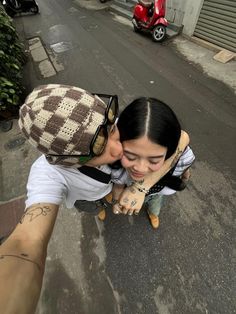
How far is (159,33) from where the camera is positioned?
7.07 meters

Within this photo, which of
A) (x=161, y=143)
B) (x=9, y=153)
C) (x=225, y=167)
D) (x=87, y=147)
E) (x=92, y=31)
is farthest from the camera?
(x=92, y=31)

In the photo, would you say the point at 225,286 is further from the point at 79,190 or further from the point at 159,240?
the point at 79,190

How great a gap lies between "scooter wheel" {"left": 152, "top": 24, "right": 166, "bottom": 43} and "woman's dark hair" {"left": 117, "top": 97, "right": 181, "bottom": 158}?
22.0 feet

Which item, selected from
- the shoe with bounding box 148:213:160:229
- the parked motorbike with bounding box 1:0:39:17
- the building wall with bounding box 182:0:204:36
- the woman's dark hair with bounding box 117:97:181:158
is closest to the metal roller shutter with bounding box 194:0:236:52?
the building wall with bounding box 182:0:204:36

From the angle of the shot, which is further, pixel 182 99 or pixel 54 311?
pixel 182 99

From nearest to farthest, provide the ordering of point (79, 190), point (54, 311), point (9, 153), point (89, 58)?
point (79, 190)
point (54, 311)
point (9, 153)
point (89, 58)

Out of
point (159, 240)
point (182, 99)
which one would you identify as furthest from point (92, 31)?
point (159, 240)

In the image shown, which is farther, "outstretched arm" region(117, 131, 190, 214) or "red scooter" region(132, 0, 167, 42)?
"red scooter" region(132, 0, 167, 42)

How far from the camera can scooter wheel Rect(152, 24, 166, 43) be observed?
700 cm

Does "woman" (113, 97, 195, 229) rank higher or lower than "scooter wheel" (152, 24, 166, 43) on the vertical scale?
higher

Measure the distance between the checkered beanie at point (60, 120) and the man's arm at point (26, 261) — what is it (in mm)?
450

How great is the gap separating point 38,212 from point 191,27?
304 inches

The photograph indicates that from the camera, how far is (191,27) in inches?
276

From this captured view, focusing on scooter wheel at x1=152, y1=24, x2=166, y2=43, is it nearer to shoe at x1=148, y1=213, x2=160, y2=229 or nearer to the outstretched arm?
shoe at x1=148, y1=213, x2=160, y2=229
